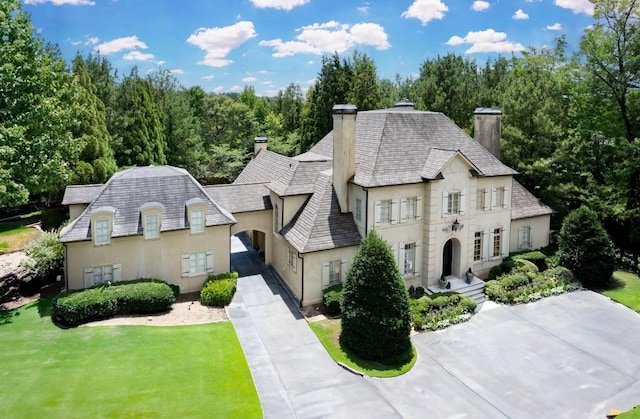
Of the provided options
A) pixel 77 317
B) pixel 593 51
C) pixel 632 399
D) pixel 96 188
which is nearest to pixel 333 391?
pixel 632 399

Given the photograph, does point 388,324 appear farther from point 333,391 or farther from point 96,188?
point 96,188

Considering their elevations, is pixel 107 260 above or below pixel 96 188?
below

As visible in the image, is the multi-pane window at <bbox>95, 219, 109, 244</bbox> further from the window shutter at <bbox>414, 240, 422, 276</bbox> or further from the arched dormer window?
the window shutter at <bbox>414, 240, 422, 276</bbox>

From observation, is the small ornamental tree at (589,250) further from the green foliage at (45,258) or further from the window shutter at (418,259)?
the green foliage at (45,258)

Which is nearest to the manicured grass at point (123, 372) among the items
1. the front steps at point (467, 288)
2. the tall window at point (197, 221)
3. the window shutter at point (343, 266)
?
the tall window at point (197, 221)

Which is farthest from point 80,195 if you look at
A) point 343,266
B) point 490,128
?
point 490,128

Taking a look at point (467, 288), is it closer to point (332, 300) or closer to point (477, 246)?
point (477, 246)

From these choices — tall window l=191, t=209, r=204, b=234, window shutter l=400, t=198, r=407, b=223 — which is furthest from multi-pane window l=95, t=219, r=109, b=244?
window shutter l=400, t=198, r=407, b=223
